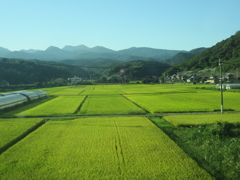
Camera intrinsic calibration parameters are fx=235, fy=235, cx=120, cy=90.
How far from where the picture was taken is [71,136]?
12.2m

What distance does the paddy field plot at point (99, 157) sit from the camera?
23.8 ft

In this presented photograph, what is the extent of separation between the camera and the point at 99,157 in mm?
8734

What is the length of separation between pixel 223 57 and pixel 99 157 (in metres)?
88.4

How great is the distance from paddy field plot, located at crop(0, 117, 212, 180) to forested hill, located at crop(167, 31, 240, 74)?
7471cm

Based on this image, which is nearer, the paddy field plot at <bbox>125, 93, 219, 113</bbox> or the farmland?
the farmland

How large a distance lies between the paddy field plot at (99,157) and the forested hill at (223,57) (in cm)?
7471

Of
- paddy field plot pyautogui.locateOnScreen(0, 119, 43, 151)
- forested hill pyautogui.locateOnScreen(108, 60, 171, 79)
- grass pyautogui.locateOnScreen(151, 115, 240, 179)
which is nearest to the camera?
grass pyautogui.locateOnScreen(151, 115, 240, 179)

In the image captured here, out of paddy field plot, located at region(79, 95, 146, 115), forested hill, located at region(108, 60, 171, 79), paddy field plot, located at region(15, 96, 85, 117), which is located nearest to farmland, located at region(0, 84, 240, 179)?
paddy field plot, located at region(79, 95, 146, 115)

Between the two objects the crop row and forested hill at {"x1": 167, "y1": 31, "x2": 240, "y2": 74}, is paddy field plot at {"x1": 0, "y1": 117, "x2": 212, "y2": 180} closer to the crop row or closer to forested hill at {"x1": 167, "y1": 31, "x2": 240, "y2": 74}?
the crop row

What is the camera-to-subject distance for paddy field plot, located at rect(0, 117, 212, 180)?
7258 millimetres

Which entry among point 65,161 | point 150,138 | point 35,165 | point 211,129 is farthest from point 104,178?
point 211,129

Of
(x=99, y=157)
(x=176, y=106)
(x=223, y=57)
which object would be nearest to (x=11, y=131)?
(x=99, y=157)

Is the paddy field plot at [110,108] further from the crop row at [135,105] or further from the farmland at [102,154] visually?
the farmland at [102,154]

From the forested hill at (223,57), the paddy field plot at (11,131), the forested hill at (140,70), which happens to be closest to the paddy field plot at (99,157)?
the paddy field plot at (11,131)
